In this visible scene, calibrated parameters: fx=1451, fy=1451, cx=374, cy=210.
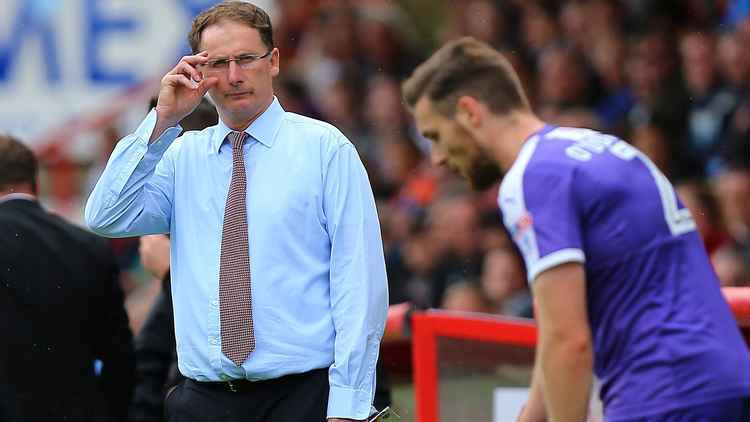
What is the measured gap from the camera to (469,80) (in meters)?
3.95

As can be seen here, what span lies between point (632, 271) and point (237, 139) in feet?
5.23

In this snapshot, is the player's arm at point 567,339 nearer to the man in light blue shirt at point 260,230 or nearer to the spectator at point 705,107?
the man in light blue shirt at point 260,230

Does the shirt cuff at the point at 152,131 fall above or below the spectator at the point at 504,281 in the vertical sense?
above

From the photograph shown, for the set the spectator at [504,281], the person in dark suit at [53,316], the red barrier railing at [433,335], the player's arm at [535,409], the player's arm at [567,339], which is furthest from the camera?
the spectator at [504,281]

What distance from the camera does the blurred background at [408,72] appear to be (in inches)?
376

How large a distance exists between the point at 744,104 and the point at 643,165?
19.1 ft

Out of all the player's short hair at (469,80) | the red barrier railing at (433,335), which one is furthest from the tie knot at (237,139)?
the red barrier railing at (433,335)

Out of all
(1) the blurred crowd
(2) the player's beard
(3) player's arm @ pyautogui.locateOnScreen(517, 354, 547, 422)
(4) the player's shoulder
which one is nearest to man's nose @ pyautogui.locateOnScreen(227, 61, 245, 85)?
(2) the player's beard

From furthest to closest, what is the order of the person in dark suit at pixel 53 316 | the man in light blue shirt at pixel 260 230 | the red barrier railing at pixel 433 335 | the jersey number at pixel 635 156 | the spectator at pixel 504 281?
the spectator at pixel 504 281 < the red barrier railing at pixel 433 335 < the person in dark suit at pixel 53 316 < the man in light blue shirt at pixel 260 230 < the jersey number at pixel 635 156

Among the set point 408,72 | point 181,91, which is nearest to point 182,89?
point 181,91

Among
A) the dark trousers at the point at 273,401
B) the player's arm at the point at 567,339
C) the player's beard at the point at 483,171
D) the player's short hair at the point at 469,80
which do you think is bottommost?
the dark trousers at the point at 273,401

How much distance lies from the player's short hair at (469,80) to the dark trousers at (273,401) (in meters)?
1.07

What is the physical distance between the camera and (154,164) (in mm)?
4734

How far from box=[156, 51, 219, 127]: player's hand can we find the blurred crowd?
4.09 meters
